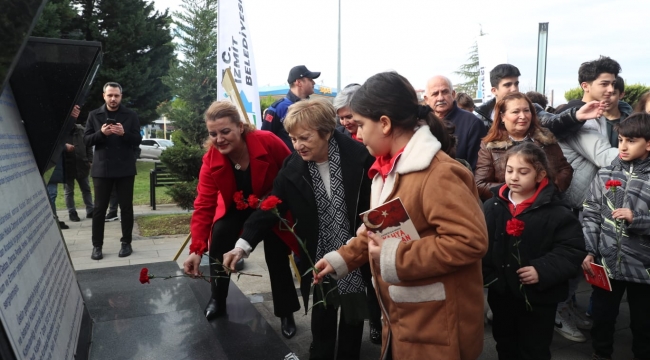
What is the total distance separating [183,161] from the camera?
8945mm

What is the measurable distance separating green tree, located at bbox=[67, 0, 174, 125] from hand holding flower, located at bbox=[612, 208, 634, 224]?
1919 cm

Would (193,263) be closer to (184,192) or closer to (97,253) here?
(97,253)

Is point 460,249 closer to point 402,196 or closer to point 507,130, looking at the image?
point 402,196

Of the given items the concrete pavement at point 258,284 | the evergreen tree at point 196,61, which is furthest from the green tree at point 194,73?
the concrete pavement at point 258,284

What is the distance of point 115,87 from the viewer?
6000 mm

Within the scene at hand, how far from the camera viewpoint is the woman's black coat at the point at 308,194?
9.39ft

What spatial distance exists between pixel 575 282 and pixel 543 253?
1230 mm

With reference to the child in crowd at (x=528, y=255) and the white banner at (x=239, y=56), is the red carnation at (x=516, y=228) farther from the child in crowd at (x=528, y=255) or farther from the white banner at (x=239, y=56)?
the white banner at (x=239, y=56)

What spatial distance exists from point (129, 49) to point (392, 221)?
70.5 ft

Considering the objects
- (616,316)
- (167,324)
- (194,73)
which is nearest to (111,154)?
(167,324)

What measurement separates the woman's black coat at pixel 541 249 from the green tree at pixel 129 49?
1888 centimetres

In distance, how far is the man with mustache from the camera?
411cm

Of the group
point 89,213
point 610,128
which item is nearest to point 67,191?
point 89,213

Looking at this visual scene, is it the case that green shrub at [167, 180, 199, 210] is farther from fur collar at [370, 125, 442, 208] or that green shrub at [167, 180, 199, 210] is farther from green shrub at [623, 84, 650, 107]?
green shrub at [623, 84, 650, 107]
